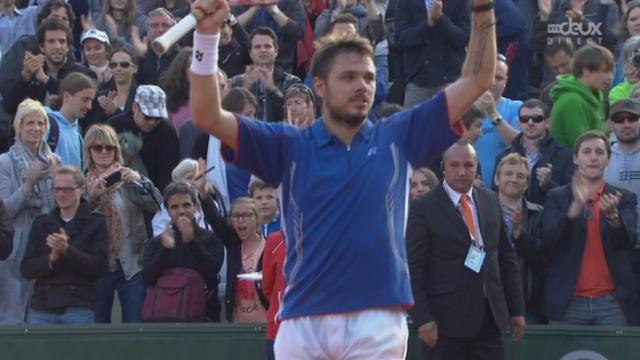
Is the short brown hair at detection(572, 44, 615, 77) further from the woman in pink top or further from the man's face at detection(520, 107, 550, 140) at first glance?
the woman in pink top

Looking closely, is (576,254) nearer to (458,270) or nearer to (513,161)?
(513,161)

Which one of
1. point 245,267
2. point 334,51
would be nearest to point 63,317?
point 245,267

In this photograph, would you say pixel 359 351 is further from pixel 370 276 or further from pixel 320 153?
pixel 320 153

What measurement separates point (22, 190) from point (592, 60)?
4.56m

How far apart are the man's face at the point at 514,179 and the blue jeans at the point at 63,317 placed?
3.11m

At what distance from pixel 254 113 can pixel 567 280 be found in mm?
2895

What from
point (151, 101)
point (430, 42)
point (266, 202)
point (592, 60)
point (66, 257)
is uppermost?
point (430, 42)

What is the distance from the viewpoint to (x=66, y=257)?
34.6 ft

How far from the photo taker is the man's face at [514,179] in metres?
10.8

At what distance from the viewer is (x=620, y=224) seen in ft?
34.0

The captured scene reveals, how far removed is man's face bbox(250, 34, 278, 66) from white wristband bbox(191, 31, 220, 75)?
22.5 feet

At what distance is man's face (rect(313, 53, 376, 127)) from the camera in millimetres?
6316

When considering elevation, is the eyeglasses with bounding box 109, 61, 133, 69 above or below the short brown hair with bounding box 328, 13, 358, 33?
below

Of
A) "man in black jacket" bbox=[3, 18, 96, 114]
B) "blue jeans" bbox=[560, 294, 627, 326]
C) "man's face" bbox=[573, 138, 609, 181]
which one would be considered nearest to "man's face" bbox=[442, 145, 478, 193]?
"man's face" bbox=[573, 138, 609, 181]
